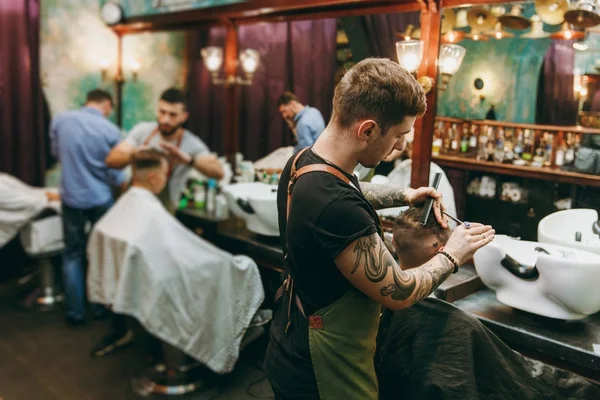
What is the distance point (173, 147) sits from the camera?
3676 mm

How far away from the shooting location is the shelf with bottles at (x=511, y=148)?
2145mm

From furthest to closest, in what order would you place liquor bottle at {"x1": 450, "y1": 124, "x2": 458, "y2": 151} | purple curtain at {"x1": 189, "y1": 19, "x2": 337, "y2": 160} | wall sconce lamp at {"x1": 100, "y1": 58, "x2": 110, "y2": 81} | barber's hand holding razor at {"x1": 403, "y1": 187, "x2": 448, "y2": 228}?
wall sconce lamp at {"x1": 100, "y1": 58, "x2": 110, "y2": 81}, purple curtain at {"x1": 189, "y1": 19, "x2": 337, "y2": 160}, liquor bottle at {"x1": 450, "y1": 124, "x2": 458, "y2": 151}, barber's hand holding razor at {"x1": 403, "y1": 187, "x2": 448, "y2": 228}

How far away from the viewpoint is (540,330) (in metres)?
1.82

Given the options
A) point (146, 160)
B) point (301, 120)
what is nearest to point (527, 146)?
point (301, 120)

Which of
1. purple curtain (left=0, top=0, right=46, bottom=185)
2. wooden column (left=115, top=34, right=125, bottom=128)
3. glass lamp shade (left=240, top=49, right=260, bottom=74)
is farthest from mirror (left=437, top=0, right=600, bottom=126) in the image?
purple curtain (left=0, top=0, right=46, bottom=185)

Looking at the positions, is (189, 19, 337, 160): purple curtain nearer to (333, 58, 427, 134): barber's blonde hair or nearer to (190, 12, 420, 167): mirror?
(190, 12, 420, 167): mirror

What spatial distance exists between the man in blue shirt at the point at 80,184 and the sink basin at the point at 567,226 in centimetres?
283

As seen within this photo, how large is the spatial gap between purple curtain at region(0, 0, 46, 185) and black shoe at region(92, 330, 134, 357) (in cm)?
172

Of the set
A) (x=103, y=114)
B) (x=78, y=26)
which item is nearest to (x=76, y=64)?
(x=78, y=26)

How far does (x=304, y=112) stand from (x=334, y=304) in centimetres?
191

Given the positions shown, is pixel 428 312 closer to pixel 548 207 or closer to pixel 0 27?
pixel 548 207

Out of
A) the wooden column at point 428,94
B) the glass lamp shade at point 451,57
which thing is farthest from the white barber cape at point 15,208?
the glass lamp shade at point 451,57

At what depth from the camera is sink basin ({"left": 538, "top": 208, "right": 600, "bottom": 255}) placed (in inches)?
81.4

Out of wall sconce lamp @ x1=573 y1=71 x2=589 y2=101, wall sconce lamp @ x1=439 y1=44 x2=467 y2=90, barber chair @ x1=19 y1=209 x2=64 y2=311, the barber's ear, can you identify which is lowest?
barber chair @ x1=19 y1=209 x2=64 y2=311
